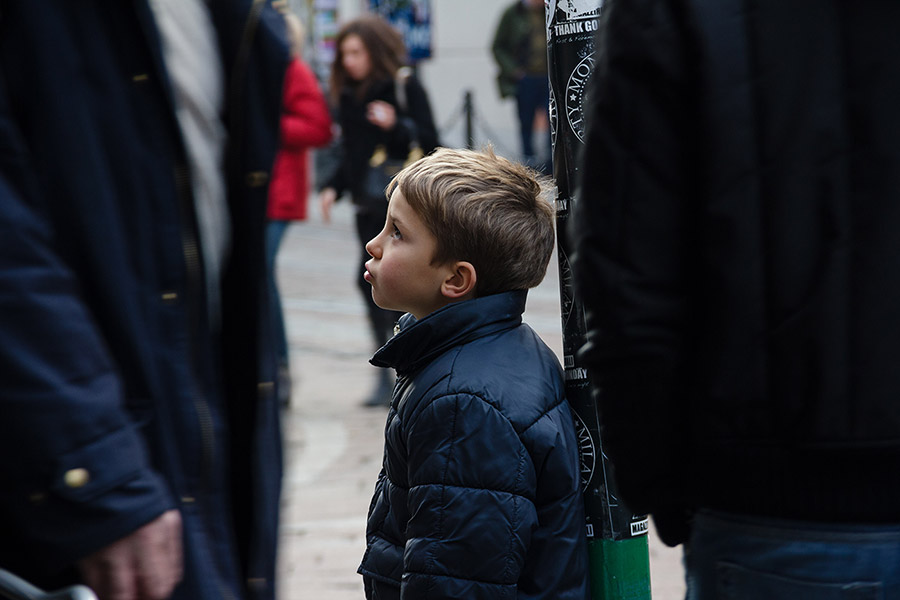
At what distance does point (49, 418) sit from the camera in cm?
152

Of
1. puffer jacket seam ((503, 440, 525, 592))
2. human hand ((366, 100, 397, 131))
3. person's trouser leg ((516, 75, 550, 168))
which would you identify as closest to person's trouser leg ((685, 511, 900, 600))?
puffer jacket seam ((503, 440, 525, 592))

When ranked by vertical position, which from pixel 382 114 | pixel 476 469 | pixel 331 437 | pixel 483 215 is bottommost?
pixel 331 437

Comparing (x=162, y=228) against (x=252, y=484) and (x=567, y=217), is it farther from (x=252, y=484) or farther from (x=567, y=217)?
(x=567, y=217)

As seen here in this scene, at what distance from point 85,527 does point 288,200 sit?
5616mm

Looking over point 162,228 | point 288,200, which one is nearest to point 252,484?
point 162,228

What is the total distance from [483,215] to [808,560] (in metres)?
1.17

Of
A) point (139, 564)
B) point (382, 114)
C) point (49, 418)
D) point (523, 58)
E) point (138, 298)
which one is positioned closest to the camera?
point (49, 418)

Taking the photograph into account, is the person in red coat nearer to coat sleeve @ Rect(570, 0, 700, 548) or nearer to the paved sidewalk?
the paved sidewalk

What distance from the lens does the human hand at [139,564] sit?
159cm

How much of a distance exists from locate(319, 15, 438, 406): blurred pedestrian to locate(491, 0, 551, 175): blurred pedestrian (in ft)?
27.5

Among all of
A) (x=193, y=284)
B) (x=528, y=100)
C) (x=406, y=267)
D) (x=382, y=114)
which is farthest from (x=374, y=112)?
(x=528, y=100)

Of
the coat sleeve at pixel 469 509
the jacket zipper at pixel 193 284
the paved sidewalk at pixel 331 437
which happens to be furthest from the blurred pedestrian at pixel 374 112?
the jacket zipper at pixel 193 284

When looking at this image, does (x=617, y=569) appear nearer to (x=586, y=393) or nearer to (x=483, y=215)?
(x=586, y=393)

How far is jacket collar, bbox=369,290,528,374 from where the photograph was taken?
2.49 m
